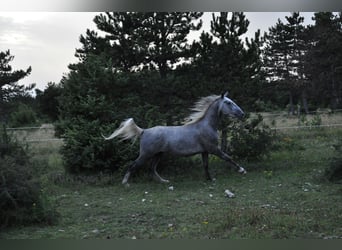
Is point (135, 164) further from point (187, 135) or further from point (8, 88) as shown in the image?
point (8, 88)

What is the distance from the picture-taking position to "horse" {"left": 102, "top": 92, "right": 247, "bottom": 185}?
791 centimetres

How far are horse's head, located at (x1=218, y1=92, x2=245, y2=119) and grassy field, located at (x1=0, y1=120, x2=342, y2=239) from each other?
3.92ft

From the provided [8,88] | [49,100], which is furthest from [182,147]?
[49,100]

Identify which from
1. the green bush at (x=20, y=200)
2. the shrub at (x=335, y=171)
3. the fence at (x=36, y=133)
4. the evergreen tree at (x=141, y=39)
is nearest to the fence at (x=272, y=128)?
the fence at (x=36, y=133)

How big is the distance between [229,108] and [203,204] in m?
2.62

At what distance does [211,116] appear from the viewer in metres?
8.23

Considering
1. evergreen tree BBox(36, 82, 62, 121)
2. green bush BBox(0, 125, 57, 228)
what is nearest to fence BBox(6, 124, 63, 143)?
evergreen tree BBox(36, 82, 62, 121)

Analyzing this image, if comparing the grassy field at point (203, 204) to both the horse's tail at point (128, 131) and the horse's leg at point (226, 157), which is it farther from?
the horse's tail at point (128, 131)

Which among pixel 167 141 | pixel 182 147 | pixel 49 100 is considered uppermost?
pixel 49 100

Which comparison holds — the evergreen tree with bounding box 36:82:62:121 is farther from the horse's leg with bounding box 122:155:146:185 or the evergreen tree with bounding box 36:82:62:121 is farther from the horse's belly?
the horse's belly

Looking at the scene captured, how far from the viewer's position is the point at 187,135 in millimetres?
8016

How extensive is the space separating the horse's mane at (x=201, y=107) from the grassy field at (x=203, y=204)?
1.14 meters

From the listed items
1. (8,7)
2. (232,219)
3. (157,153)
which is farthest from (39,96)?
(232,219)

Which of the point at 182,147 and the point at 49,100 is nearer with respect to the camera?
the point at 182,147
